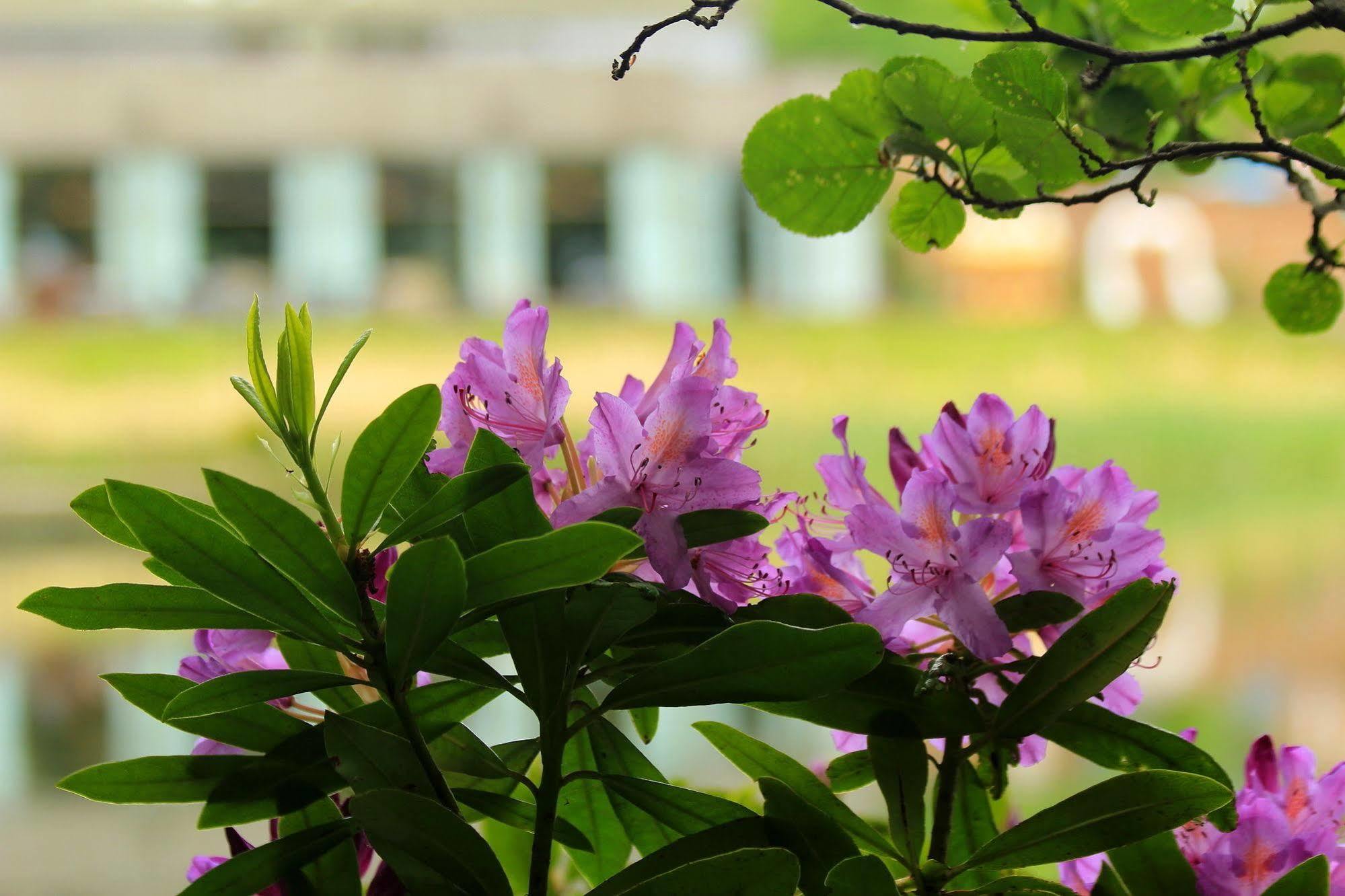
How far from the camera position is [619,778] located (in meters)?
0.28

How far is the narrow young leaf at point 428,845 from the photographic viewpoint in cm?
24

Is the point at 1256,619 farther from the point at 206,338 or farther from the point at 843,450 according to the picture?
the point at 843,450

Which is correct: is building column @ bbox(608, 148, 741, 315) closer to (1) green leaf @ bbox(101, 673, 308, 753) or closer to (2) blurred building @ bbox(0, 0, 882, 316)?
(2) blurred building @ bbox(0, 0, 882, 316)

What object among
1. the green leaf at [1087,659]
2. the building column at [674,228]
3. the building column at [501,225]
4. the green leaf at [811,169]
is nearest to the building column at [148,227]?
the building column at [501,225]

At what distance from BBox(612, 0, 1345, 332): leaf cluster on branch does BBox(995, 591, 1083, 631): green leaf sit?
96 mm

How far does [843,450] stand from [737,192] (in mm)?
6333

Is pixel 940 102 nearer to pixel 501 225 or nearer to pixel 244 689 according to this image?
pixel 244 689

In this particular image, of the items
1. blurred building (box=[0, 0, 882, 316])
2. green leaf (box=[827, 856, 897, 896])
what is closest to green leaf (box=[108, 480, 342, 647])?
green leaf (box=[827, 856, 897, 896])

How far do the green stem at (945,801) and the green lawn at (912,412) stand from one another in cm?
348

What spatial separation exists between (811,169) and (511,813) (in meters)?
0.18

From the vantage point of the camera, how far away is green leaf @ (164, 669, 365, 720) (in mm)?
253

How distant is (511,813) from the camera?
0.98ft

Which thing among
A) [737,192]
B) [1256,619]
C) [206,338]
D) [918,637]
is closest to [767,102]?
[737,192]

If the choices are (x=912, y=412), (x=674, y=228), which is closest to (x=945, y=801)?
(x=912, y=412)
